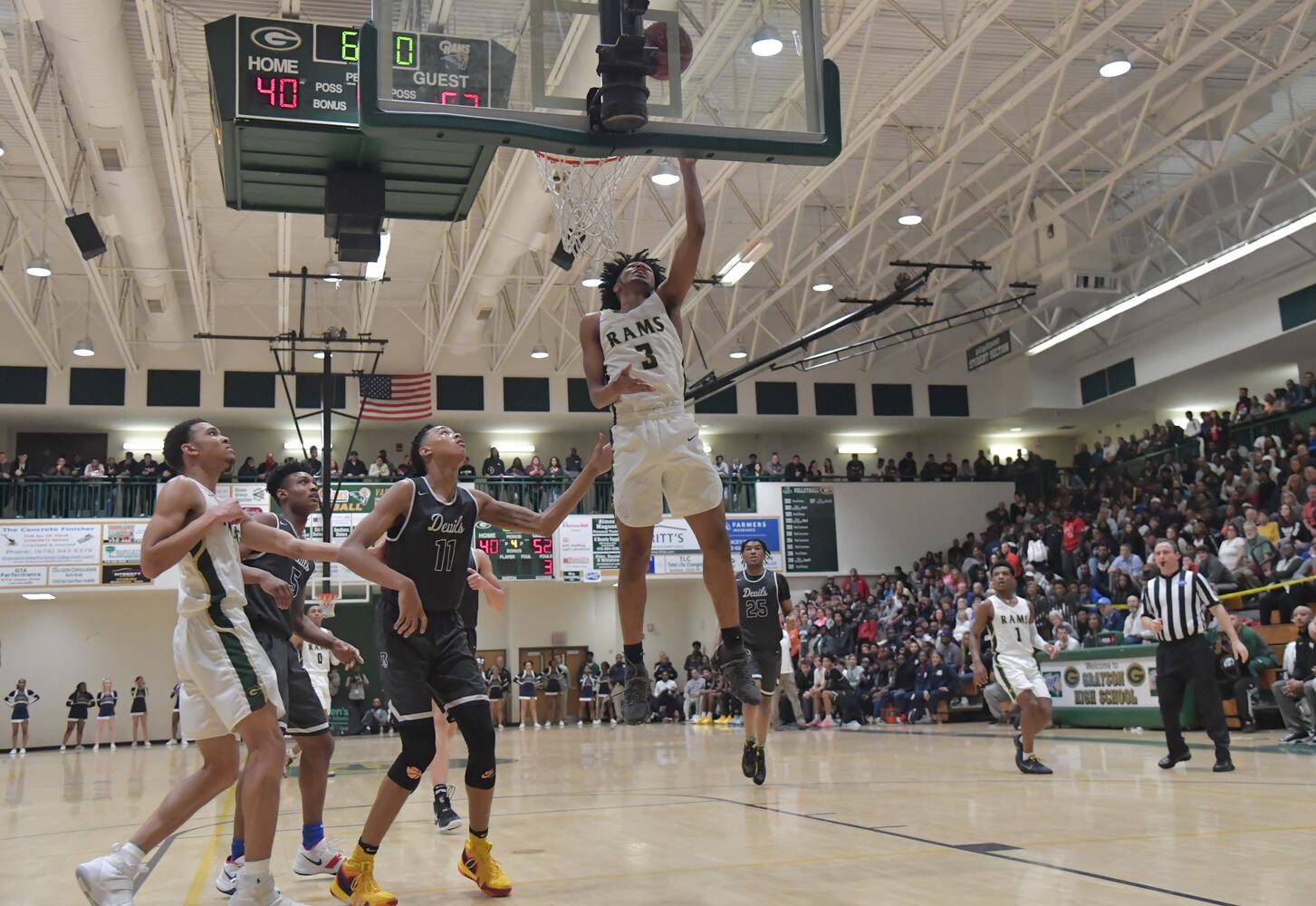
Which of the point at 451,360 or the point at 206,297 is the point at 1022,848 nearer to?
the point at 206,297

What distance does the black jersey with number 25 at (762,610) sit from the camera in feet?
31.9

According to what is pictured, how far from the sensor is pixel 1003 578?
9.43m

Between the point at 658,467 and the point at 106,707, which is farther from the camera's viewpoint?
the point at 106,707

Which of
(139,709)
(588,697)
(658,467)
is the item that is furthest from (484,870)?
(139,709)

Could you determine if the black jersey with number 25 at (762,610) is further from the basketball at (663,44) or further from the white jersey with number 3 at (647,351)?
the basketball at (663,44)

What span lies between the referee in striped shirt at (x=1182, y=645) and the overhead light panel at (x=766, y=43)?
523 centimetres

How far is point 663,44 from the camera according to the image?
5.38 m

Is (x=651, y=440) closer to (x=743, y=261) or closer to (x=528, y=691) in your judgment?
(x=743, y=261)

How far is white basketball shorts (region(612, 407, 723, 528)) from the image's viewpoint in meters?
4.99

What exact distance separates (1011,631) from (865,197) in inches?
494

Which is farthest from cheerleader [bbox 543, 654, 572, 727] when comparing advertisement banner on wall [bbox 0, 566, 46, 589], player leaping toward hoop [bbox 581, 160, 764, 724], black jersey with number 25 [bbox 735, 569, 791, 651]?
player leaping toward hoop [bbox 581, 160, 764, 724]

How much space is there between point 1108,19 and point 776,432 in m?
18.6

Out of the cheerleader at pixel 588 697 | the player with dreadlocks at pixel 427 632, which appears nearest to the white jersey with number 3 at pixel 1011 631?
the player with dreadlocks at pixel 427 632

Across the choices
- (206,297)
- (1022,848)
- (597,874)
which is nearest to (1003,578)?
(1022,848)
